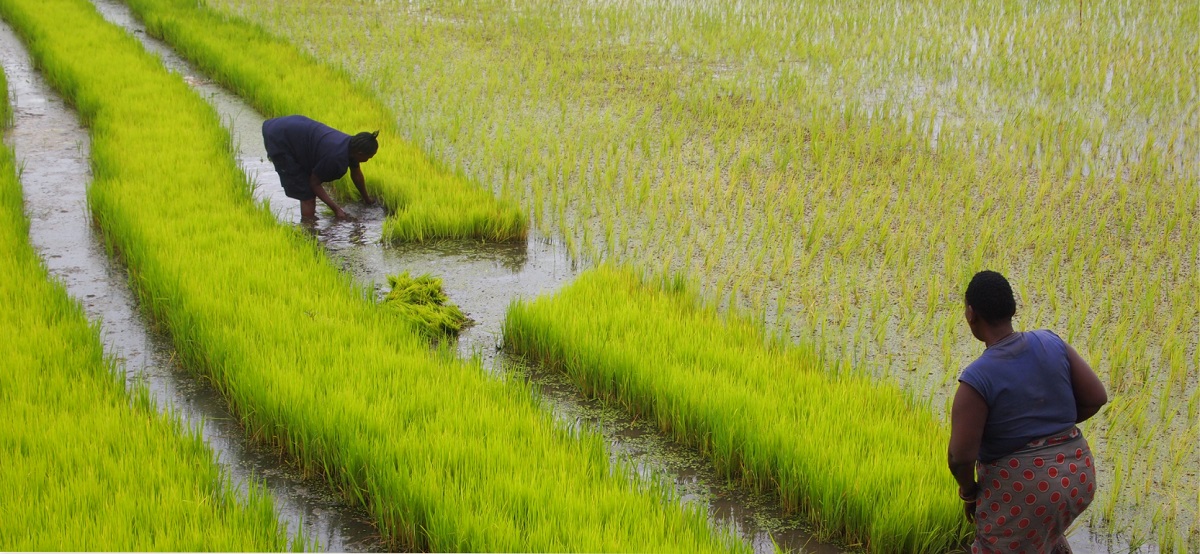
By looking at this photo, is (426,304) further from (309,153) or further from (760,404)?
(760,404)

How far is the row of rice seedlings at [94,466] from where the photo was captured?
236 cm

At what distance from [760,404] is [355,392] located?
1.27 metres

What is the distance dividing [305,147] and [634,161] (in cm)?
212

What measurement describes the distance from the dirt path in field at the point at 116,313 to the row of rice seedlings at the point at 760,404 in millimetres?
1059

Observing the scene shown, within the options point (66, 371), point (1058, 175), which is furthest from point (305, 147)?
point (1058, 175)

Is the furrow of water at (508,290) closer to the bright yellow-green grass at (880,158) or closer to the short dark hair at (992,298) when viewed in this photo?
the bright yellow-green grass at (880,158)

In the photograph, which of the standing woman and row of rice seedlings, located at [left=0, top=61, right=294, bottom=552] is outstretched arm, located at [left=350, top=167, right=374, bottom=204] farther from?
the standing woman

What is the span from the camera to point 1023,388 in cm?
216

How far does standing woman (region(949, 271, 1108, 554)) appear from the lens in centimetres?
216

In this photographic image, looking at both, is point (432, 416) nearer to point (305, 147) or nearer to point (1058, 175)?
point (305, 147)

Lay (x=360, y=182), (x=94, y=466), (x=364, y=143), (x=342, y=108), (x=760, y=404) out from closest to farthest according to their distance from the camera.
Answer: (x=94, y=466) < (x=760, y=404) < (x=364, y=143) < (x=360, y=182) < (x=342, y=108)

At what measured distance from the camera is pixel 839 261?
186 inches

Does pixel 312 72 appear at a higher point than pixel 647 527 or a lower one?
higher

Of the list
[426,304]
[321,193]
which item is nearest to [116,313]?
[321,193]
